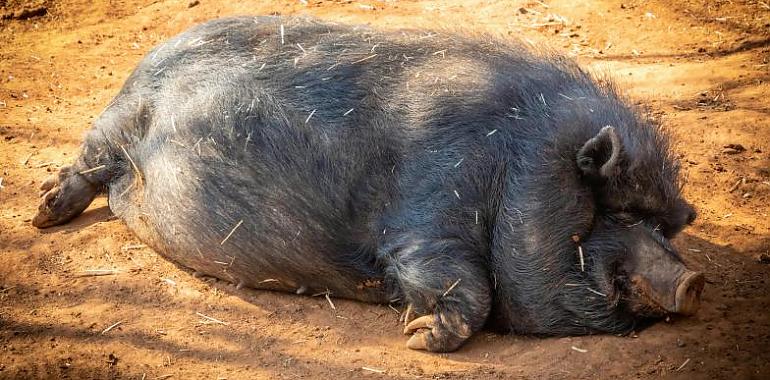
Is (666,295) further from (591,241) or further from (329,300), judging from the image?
(329,300)

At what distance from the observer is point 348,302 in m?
5.04

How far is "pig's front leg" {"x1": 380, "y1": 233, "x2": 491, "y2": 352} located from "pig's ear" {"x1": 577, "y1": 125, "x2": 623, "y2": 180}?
784 mm

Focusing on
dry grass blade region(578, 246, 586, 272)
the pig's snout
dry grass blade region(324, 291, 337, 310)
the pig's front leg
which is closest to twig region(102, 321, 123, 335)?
dry grass blade region(324, 291, 337, 310)

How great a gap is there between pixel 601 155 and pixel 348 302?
1806mm

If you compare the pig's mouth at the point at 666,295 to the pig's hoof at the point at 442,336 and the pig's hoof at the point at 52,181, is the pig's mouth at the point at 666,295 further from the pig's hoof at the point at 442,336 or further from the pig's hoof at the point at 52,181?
the pig's hoof at the point at 52,181

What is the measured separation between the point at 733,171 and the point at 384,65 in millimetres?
3062

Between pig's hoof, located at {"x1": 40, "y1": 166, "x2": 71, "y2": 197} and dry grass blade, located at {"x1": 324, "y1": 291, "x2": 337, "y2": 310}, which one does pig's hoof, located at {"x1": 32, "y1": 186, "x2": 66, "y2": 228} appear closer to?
pig's hoof, located at {"x1": 40, "y1": 166, "x2": 71, "y2": 197}

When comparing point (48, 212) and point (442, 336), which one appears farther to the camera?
point (48, 212)

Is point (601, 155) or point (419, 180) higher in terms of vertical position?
point (601, 155)

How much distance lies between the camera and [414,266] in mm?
4551

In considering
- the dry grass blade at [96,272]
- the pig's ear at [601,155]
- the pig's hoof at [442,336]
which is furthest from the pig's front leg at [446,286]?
the dry grass blade at [96,272]

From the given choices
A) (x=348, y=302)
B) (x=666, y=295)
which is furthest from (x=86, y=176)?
(x=666, y=295)

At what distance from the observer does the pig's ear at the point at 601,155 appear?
422 centimetres

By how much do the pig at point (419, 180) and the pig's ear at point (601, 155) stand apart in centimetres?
1
